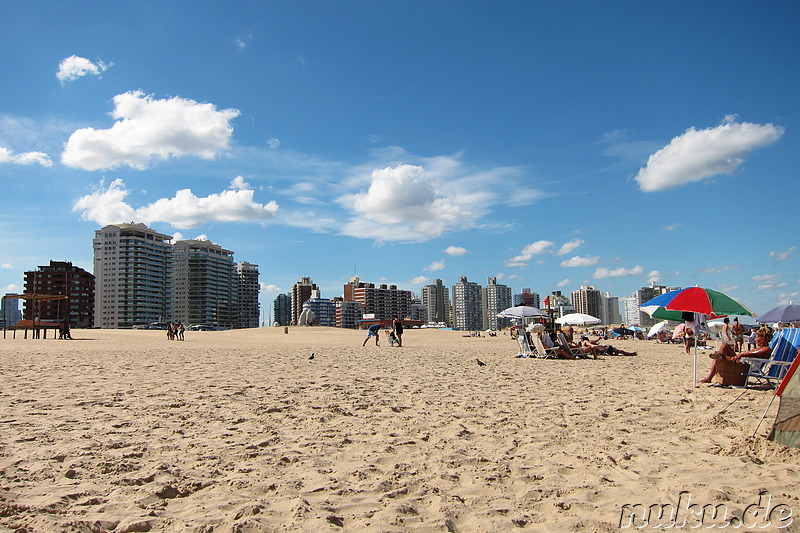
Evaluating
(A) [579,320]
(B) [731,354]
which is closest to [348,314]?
(A) [579,320]

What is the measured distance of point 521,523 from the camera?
3094 millimetres

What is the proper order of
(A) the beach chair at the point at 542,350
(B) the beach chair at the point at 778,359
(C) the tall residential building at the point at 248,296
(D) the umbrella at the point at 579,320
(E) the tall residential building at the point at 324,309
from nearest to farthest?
(B) the beach chair at the point at 778,359
(A) the beach chair at the point at 542,350
(D) the umbrella at the point at 579,320
(C) the tall residential building at the point at 248,296
(E) the tall residential building at the point at 324,309

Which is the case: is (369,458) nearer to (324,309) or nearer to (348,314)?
(348,314)

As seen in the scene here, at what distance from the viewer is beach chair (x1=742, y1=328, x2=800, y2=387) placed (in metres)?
7.94

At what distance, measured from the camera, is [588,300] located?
621 feet

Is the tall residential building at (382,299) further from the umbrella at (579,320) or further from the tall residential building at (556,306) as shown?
the umbrella at (579,320)

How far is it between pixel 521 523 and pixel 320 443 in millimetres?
2318

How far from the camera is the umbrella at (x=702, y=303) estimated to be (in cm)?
870

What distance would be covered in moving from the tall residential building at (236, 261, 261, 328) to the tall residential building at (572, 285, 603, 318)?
114 meters

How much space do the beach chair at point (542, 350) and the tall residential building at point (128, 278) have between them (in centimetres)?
12714

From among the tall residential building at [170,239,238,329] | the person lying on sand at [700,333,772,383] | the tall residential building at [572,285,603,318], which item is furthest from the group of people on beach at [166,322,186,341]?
the tall residential building at [572,285,603,318]

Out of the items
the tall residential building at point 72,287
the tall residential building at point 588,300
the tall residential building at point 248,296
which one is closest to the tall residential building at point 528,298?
the tall residential building at point 588,300

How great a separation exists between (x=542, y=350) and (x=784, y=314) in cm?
762

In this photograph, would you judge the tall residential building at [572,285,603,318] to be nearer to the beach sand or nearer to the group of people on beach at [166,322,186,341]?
the group of people on beach at [166,322,186,341]
